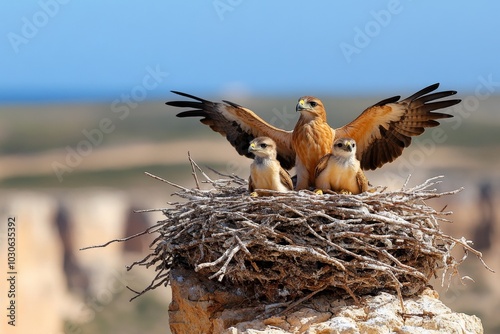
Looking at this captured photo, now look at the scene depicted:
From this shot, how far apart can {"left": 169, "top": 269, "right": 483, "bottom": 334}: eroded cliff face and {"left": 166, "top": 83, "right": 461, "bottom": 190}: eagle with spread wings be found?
1.36 metres

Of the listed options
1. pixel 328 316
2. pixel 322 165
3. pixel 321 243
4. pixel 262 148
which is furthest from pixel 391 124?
pixel 328 316

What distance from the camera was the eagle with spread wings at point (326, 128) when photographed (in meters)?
8.23

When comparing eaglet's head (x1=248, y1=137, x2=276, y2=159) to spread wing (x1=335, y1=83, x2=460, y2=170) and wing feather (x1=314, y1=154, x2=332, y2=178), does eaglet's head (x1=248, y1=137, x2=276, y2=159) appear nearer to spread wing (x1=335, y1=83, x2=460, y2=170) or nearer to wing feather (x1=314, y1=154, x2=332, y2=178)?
wing feather (x1=314, y1=154, x2=332, y2=178)

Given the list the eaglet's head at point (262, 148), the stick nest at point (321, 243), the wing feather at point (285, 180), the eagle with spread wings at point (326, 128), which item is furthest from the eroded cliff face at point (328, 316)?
the eagle with spread wings at point (326, 128)

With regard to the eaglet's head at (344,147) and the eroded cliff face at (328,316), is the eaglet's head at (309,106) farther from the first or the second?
the eroded cliff face at (328,316)

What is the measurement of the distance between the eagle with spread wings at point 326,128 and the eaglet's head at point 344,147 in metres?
0.49

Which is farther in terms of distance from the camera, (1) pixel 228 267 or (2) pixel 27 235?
(2) pixel 27 235

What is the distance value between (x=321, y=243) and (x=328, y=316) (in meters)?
0.60

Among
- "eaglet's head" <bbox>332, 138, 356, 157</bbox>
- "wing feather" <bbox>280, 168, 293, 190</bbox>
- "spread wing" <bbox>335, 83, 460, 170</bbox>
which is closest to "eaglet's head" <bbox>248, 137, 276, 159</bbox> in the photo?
"wing feather" <bbox>280, 168, 293, 190</bbox>

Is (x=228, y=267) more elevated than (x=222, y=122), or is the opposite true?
(x=222, y=122)

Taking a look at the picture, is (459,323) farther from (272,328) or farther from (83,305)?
(83,305)

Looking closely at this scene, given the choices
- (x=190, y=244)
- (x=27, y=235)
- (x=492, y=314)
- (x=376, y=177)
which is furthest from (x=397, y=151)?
(x=376, y=177)

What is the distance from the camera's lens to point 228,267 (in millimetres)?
7074

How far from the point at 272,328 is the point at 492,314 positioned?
103 feet
